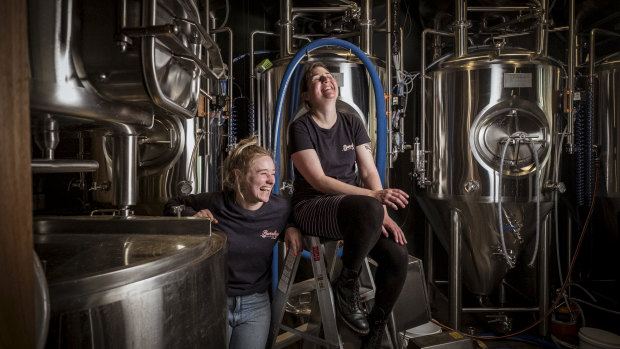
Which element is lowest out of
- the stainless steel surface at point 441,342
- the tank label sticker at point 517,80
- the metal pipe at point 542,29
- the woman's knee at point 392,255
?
the stainless steel surface at point 441,342

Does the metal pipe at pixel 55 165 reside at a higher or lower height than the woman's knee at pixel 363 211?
higher

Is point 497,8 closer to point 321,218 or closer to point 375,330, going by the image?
point 321,218

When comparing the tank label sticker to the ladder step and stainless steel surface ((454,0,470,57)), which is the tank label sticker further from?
the ladder step

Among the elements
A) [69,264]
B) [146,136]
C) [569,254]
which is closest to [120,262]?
[69,264]

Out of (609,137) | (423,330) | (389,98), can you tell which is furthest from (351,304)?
(609,137)

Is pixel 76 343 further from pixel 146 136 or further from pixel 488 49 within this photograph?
pixel 488 49

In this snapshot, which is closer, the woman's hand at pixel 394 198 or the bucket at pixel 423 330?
the woman's hand at pixel 394 198

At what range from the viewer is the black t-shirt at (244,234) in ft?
4.72

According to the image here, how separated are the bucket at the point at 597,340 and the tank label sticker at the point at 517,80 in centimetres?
135

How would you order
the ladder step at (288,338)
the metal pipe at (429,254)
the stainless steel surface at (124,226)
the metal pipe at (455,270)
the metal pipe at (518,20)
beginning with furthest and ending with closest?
the metal pipe at (429,254) < the metal pipe at (518,20) < the metal pipe at (455,270) < the ladder step at (288,338) < the stainless steel surface at (124,226)

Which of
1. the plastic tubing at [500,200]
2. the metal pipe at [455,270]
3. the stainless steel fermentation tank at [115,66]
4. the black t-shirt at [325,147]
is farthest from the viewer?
the metal pipe at [455,270]

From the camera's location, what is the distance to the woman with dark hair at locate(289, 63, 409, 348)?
1.36 metres

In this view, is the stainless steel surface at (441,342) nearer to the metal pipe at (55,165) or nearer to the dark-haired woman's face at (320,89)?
the dark-haired woman's face at (320,89)

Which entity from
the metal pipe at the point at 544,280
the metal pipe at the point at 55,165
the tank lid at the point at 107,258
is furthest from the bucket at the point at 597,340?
the metal pipe at the point at 55,165
